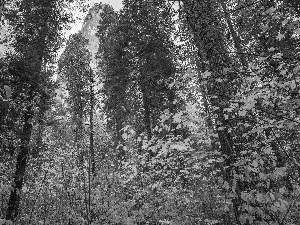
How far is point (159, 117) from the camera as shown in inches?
549

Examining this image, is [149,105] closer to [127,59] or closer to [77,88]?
[127,59]

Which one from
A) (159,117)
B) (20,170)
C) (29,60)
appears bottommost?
(20,170)

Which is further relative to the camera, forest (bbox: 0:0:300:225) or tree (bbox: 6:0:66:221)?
tree (bbox: 6:0:66:221)

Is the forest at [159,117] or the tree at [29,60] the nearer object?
the forest at [159,117]

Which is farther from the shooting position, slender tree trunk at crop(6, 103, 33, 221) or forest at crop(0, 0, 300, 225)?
slender tree trunk at crop(6, 103, 33, 221)

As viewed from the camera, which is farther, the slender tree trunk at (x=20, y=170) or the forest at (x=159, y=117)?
the slender tree trunk at (x=20, y=170)

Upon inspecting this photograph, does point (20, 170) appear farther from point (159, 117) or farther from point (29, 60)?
point (159, 117)

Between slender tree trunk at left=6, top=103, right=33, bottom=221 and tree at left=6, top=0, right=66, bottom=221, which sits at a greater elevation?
tree at left=6, top=0, right=66, bottom=221

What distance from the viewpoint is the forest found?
3.83 m

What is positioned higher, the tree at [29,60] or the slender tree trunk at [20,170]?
the tree at [29,60]

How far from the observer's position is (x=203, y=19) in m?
5.99

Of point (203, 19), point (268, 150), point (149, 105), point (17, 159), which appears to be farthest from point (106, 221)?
point (149, 105)

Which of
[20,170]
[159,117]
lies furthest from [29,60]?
[159,117]

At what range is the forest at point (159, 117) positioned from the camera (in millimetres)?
3830
